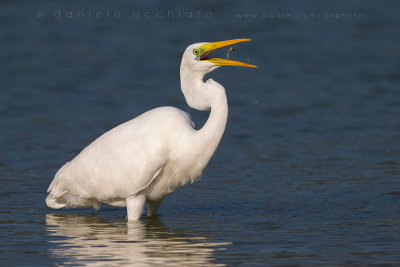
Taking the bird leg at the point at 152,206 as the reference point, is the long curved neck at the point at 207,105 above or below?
above

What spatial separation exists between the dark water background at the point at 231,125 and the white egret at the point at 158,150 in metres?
0.38

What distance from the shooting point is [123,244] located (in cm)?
834

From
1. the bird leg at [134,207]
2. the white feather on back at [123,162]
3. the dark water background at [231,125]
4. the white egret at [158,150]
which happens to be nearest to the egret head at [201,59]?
Answer: the white egret at [158,150]

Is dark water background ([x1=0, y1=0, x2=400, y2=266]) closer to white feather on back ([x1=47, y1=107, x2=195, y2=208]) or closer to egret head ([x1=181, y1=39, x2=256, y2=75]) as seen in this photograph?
white feather on back ([x1=47, y1=107, x2=195, y2=208])

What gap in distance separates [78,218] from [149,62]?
11170 mm

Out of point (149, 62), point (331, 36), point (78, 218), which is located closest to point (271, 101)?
point (149, 62)

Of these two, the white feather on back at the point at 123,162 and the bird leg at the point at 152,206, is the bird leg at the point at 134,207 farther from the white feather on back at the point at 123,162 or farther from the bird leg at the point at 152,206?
the bird leg at the point at 152,206

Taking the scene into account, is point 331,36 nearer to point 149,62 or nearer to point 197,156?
point 149,62

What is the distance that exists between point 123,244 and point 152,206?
4.82 feet

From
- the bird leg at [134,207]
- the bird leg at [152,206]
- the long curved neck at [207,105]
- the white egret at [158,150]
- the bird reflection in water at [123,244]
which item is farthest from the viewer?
the bird leg at [152,206]

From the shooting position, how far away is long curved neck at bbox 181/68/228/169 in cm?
891

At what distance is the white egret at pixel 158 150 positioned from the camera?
9047mm

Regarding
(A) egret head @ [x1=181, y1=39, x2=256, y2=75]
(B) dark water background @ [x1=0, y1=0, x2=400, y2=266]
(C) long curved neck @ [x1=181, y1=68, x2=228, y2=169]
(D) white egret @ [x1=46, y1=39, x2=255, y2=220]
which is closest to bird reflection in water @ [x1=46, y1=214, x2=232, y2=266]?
(B) dark water background @ [x1=0, y1=0, x2=400, y2=266]

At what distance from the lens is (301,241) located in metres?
8.19
